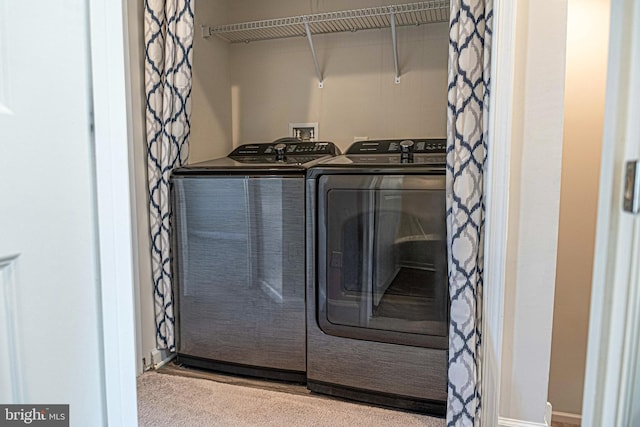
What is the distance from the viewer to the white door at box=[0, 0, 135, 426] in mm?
559

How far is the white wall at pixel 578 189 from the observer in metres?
2.16

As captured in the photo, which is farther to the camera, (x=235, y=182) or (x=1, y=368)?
(x=235, y=182)

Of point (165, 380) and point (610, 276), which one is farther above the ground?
point (610, 276)

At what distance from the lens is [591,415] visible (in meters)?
0.59

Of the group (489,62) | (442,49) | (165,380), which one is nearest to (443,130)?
(442,49)

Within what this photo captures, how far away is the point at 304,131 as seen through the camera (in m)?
2.43

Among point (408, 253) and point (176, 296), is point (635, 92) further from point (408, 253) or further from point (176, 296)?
point (176, 296)

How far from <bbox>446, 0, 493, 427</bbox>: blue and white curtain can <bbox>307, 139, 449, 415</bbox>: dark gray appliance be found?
103mm

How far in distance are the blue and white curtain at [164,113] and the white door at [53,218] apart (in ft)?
3.75

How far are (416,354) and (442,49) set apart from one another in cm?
157

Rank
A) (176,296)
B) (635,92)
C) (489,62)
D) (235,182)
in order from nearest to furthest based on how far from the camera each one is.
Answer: (635,92) < (489,62) < (235,182) < (176,296)

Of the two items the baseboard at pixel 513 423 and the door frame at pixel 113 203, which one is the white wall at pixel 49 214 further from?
the baseboard at pixel 513 423

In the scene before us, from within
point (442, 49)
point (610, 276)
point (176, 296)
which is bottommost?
point (176, 296)

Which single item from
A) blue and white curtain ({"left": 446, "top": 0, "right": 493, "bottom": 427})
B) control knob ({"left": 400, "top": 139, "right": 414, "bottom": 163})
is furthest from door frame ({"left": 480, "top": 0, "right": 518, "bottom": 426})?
control knob ({"left": 400, "top": 139, "right": 414, "bottom": 163})
